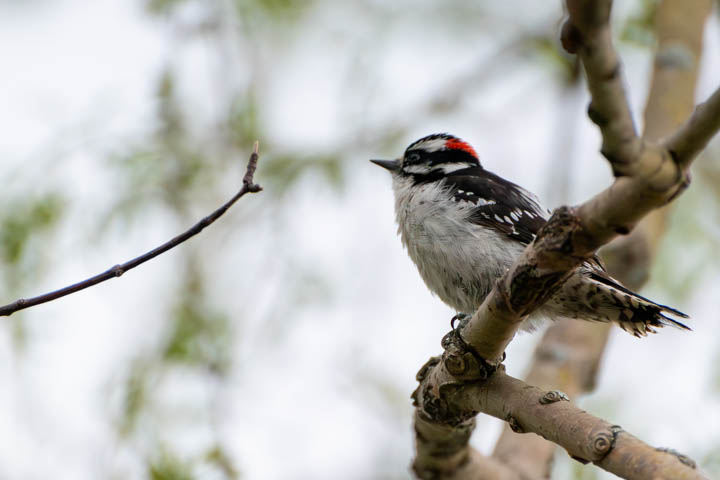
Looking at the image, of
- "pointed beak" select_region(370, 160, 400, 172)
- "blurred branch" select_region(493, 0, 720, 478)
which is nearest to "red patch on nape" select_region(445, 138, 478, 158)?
"pointed beak" select_region(370, 160, 400, 172)

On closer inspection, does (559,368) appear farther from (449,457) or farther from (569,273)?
(569,273)

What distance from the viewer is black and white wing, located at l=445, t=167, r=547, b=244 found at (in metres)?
4.29

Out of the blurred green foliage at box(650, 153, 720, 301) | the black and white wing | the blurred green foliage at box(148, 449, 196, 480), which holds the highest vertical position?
the blurred green foliage at box(650, 153, 720, 301)

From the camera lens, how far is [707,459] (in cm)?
548

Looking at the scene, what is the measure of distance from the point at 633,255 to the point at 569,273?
2.94 metres

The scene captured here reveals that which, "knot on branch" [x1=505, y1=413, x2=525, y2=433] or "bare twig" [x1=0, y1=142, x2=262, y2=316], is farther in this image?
"knot on branch" [x1=505, y1=413, x2=525, y2=433]

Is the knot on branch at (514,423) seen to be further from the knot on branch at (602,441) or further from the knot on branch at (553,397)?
the knot on branch at (602,441)

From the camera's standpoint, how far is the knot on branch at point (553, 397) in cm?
291

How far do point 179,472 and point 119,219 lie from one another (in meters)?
2.54

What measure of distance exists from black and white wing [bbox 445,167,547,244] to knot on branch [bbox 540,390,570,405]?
1334mm

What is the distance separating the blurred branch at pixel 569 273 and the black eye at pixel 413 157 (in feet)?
7.35

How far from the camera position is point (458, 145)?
5.65 metres

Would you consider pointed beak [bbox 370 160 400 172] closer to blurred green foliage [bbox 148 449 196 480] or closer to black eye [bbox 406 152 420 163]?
black eye [bbox 406 152 420 163]

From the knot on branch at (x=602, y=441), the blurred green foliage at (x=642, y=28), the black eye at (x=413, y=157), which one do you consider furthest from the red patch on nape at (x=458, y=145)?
the knot on branch at (x=602, y=441)
